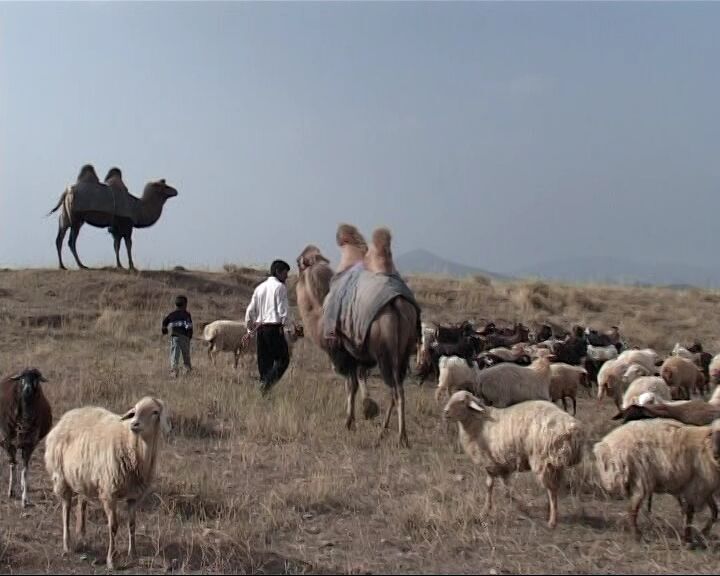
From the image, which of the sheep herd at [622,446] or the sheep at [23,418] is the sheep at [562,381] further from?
the sheep at [23,418]

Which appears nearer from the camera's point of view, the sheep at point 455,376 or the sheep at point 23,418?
the sheep at point 23,418

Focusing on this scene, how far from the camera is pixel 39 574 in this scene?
5.45 meters

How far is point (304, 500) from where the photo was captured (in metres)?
6.99

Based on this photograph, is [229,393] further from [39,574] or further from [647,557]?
[647,557]

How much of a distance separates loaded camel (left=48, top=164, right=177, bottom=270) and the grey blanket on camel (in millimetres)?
13366

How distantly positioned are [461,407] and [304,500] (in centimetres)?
158

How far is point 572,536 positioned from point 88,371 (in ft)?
28.0

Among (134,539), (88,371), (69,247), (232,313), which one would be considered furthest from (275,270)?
(69,247)

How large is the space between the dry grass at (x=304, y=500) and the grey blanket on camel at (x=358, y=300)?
1132mm

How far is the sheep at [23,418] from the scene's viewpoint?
23.0ft

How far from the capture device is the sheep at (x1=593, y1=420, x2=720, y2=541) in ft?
20.3

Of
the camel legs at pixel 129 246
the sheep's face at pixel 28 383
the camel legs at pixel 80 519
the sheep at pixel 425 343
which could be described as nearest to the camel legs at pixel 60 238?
the camel legs at pixel 129 246

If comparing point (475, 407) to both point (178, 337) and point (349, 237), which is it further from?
point (178, 337)

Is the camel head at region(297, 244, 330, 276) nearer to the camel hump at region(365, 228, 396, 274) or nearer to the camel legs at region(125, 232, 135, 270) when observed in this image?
the camel hump at region(365, 228, 396, 274)
